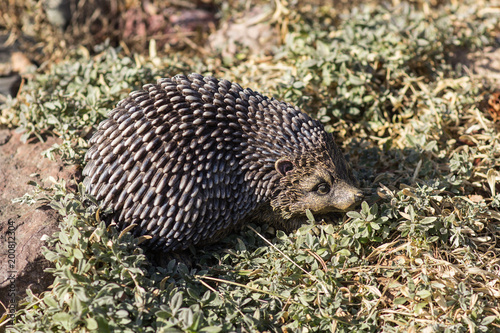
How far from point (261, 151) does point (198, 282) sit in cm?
129

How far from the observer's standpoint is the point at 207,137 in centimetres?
379

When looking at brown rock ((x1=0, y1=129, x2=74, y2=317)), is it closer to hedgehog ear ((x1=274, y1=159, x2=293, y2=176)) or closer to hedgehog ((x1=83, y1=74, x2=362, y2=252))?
hedgehog ((x1=83, y1=74, x2=362, y2=252))

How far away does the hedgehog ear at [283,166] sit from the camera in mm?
3889

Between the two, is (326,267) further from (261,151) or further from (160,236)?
(160,236)

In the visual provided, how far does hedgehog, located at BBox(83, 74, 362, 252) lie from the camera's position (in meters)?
3.67

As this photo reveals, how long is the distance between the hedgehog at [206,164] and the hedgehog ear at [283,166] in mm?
10

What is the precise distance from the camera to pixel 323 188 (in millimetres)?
3994

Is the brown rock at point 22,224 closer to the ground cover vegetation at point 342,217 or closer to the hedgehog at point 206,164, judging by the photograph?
the ground cover vegetation at point 342,217

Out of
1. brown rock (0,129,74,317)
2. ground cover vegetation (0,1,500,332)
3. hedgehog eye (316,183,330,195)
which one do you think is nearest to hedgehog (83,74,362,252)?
hedgehog eye (316,183,330,195)

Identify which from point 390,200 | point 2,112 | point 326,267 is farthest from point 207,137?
point 2,112

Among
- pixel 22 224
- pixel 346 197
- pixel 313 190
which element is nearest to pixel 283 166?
Answer: pixel 313 190

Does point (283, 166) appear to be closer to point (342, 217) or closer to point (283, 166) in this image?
point (283, 166)

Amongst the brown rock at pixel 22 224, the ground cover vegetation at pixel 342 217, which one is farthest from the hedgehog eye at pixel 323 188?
the brown rock at pixel 22 224

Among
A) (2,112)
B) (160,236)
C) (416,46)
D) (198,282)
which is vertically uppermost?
(416,46)
